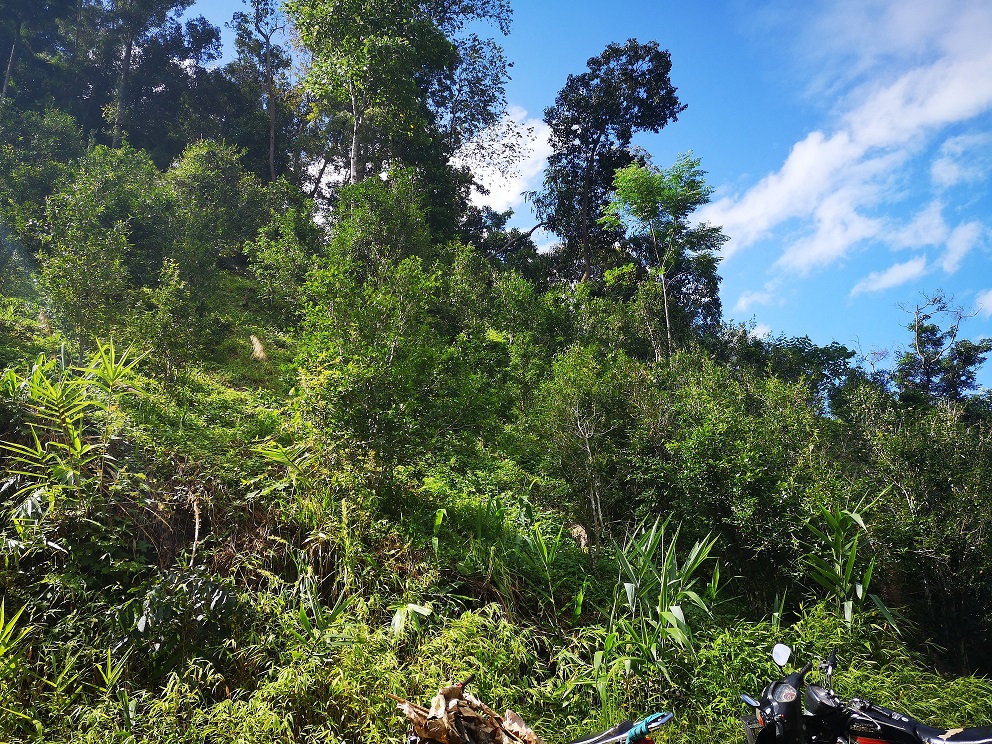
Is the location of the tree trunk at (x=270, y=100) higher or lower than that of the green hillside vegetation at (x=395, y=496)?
higher

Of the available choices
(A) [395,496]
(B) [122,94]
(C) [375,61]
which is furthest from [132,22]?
(A) [395,496]

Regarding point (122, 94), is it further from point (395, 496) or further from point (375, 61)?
point (395, 496)

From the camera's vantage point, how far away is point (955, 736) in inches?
109

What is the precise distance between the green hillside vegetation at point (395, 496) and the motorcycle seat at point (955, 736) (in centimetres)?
108

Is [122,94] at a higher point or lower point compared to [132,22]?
lower

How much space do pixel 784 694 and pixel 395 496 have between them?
379 cm

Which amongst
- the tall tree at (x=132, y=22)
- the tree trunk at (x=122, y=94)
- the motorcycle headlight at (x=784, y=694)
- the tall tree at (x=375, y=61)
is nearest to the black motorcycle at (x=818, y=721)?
the motorcycle headlight at (x=784, y=694)

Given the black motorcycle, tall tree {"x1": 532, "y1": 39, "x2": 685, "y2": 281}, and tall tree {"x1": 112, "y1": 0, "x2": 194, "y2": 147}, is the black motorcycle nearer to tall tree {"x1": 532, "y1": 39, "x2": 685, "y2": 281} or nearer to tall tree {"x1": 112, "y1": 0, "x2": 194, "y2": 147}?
tall tree {"x1": 532, "y1": 39, "x2": 685, "y2": 281}

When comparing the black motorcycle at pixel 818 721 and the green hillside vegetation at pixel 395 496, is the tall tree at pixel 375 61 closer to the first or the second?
the green hillside vegetation at pixel 395 496

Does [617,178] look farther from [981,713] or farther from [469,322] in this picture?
[981,713]

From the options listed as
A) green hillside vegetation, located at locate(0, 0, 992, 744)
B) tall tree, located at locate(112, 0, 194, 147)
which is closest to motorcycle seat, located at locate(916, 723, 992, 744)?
green hillside vegetation, located at locate(0, 0, 992, 744)

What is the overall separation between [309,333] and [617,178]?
14417mm

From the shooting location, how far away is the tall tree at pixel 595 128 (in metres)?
23.2

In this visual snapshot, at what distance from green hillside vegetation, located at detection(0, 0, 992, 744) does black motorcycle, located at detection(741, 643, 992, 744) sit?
32.0 inches
